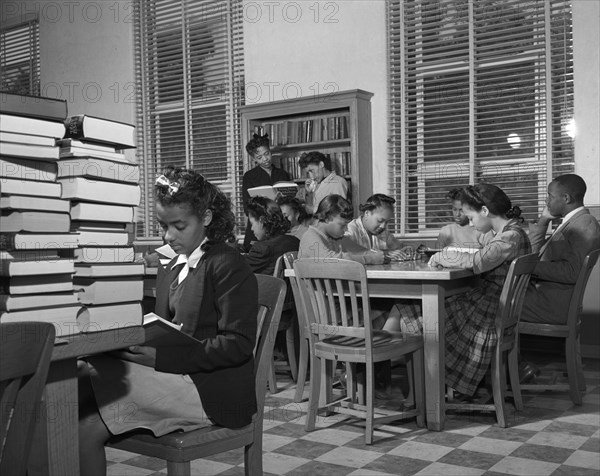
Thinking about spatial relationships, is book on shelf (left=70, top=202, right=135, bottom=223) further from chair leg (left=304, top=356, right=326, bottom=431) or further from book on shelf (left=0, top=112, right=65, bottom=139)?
chair leg (left=304, top=356, right=326, bottom=431)

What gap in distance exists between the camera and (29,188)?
133 cm

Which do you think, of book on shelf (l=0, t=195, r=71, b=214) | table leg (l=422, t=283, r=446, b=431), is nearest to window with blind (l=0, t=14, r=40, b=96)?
table leg (l=422, t=283, r=446, b=431)

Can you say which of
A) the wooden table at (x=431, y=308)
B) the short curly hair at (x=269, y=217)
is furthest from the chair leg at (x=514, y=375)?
the short curly hair at (x=269, y=217)

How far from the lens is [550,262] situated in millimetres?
4207

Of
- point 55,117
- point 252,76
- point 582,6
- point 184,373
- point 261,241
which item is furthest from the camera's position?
point 252,76

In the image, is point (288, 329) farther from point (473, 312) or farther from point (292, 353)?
point (473, 312)

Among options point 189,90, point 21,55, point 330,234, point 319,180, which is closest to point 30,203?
point 330,234

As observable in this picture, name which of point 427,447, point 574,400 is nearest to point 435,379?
point 427,447

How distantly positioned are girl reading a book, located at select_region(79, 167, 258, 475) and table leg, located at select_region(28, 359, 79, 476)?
0.28 meters

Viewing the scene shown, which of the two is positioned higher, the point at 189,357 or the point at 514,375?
the point at 189,357

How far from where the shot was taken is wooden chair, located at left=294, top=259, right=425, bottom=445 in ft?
10.8

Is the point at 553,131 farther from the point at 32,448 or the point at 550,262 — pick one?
the point at 32,448

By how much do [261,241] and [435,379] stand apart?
1.73 metres

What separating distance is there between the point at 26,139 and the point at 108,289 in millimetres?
314
